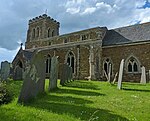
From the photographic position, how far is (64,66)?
1391cm

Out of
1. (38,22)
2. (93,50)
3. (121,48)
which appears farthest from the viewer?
(38,22)

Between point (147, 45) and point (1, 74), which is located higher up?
point (147, 45)

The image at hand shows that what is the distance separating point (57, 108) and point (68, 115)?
93 cm

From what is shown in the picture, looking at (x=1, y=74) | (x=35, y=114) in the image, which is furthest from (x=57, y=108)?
(x=1, y=74)

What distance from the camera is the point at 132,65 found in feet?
85.6

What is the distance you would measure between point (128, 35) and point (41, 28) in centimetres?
1996

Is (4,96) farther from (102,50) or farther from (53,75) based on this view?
(102,50)

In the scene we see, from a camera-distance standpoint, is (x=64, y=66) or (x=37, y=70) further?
(x=64, y=66)

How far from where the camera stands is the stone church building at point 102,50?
25.8 m

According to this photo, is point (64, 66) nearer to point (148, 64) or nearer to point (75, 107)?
point (75, 107)

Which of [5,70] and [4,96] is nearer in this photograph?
[4,96]

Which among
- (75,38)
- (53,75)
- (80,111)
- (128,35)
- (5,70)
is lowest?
(80,111)

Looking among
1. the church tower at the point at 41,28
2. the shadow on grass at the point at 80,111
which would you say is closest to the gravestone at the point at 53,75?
the shadow on grass at the point at 80,111

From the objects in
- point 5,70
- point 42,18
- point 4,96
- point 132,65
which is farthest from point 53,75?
point 42,18
